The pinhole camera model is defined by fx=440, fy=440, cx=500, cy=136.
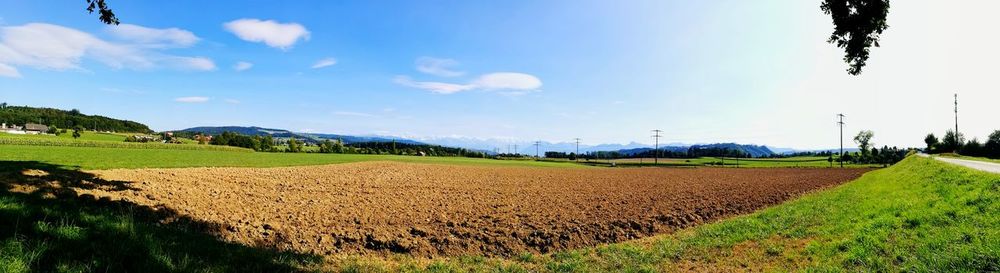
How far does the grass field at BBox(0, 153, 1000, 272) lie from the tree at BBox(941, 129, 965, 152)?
323 ft

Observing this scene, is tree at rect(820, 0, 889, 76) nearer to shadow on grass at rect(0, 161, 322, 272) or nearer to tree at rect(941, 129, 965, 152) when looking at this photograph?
shadow on grass at rect(0, 161, 322, 272)

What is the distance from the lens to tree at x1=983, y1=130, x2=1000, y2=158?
67.7 meters

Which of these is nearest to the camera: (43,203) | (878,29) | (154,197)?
(43,203)

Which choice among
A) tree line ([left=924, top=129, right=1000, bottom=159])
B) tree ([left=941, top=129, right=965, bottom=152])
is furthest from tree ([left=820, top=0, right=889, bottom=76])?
tree ([left=941, top=129, right=965, bottom=152])

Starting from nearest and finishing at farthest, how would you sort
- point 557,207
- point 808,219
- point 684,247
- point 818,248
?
point 818,248
point 684,247
point 808,219
point 557,207

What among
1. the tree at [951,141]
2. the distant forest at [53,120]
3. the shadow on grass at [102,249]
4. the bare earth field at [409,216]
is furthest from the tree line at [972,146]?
the distant forest at [53,120]

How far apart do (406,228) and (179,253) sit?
890cm

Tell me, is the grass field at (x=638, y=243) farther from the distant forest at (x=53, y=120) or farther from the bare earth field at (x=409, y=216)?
the distant forest at (x=53, y=120)

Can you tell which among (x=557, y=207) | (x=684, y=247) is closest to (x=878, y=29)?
(x=684, y=247)

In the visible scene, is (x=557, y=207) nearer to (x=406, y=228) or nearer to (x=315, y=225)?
(x=406, y=228)

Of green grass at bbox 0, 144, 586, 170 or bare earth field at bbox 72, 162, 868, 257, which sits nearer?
bare earth field at bbox 72, 162, 868, 257

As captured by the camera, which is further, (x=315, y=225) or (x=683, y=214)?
(x=683, y=214)

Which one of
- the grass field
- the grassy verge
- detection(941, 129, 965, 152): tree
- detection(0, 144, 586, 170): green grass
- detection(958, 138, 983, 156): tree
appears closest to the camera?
the grass field

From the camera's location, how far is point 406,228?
15984 millimetres
